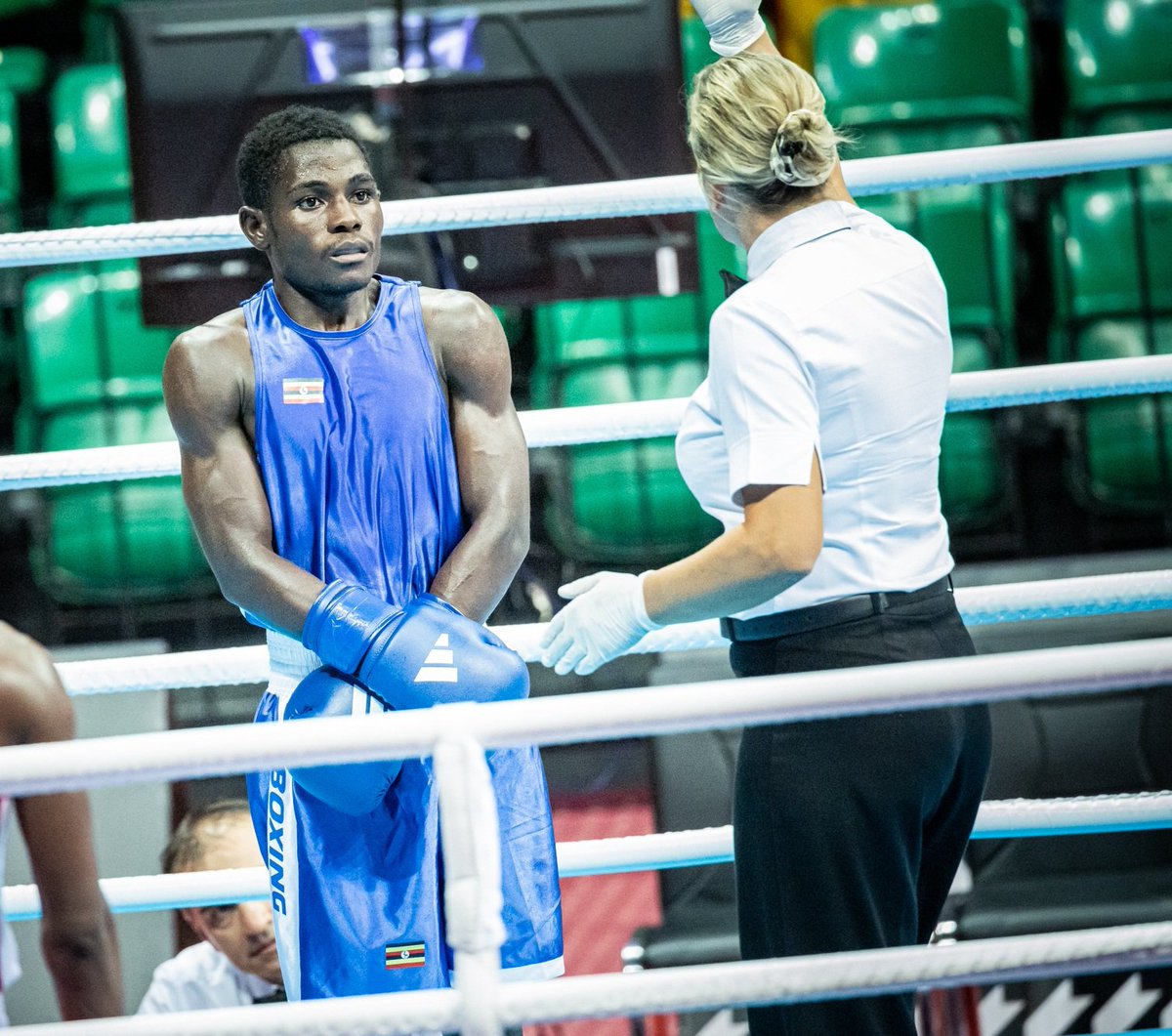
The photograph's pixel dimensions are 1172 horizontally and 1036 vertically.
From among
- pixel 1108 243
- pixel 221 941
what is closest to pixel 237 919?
pixel 221 941

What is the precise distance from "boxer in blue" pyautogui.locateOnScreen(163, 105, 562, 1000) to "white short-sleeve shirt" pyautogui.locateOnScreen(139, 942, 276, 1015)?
1.11 m

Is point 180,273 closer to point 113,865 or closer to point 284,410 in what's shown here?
point 113,865

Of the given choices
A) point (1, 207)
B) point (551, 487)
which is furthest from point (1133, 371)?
point (1, 207)

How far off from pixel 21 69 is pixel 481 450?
3648 millimetres

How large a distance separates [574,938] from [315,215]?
1.97 metres

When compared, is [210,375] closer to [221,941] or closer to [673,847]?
[673,847]

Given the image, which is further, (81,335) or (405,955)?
(81,335)

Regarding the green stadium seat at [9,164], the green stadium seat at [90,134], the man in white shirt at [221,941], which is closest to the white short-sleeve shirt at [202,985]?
the man in white shirt at [221,941]

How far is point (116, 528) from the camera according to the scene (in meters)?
3.61

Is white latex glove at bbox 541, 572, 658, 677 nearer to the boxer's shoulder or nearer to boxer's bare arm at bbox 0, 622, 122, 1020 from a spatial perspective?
the boxer's shoulder

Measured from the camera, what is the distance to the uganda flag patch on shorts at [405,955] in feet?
4.62

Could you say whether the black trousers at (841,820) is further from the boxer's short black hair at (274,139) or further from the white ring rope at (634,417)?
the boxer's short black hair at (274,139)

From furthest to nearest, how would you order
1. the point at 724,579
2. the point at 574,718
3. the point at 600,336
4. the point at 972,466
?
the point at 600,336
the point at 972,466
the point at 724,579
the point at 574,718

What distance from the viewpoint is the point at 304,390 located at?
1472mm
